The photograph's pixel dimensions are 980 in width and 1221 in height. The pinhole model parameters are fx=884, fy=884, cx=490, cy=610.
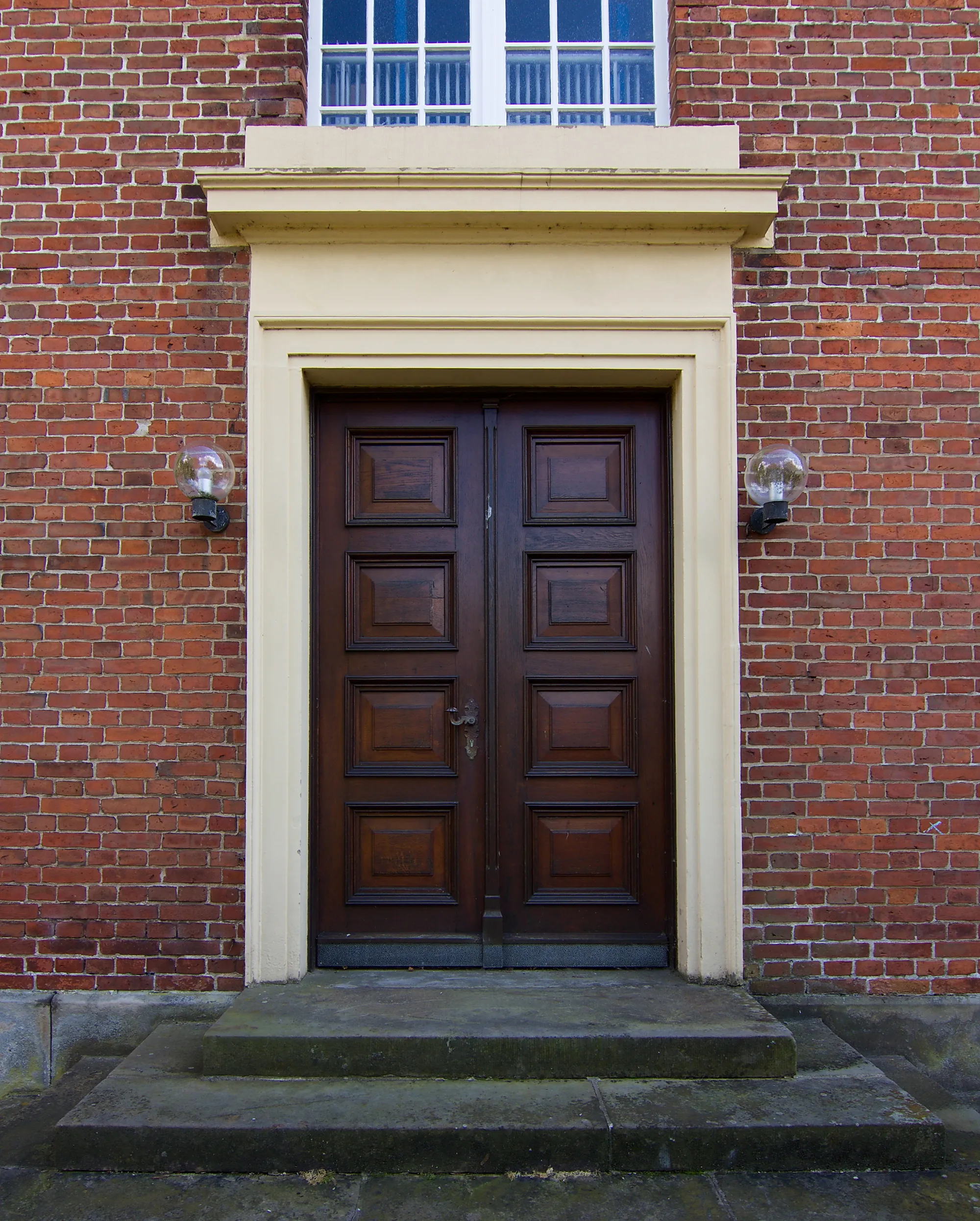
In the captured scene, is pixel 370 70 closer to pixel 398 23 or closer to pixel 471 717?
pixel 398 23

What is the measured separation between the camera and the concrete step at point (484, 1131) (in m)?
3.06

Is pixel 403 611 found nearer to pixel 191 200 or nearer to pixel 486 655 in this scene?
pixel 486 655

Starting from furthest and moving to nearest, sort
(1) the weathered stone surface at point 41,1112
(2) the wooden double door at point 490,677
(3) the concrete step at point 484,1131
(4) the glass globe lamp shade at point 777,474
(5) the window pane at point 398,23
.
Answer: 1. (5) the window pane at point 398,23
2. (2) the wooden double door at point 490,677
3. (4) the glass globe lamp shade at point 777,474
4. (1) the weathered stone surface at point 41,1112
5. (3) the concrete step at point 484,1131

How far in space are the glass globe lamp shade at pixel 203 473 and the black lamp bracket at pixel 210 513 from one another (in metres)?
0.01

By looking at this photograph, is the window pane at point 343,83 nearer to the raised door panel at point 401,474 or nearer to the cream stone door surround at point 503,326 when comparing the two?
the cream stone door surround at point 503,326

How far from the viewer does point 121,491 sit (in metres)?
4.08

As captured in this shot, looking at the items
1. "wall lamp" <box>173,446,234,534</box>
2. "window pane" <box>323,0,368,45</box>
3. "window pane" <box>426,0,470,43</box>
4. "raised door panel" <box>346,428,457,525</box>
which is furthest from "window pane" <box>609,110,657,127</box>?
"wall lamp" <box>173,446,234,534</box>

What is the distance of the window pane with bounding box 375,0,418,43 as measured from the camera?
14.7 feet

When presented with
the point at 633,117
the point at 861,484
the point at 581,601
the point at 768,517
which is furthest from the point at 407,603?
the point at 633,117

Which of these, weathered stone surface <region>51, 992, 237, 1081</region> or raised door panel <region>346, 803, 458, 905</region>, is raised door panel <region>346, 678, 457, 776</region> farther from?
weathered stone surface <region>51, 992, 237, 1081</region>

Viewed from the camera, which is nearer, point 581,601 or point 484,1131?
point 484,1131

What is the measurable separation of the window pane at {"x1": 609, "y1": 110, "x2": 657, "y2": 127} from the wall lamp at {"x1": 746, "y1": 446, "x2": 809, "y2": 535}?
1.88 meters

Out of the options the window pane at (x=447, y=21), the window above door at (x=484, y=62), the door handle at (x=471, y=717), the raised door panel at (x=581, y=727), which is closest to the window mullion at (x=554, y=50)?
the window above door at (x=484, y=62)

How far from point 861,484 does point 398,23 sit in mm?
3265
